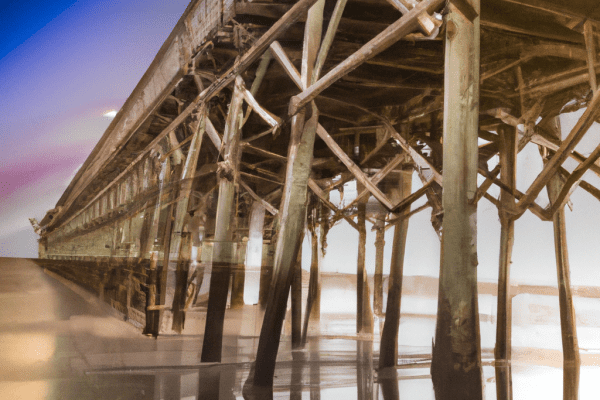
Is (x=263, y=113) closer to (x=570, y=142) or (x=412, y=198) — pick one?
(x=412, y=198)

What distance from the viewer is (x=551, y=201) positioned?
15.1 ft

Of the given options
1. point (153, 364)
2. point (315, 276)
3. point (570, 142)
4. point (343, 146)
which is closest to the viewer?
point (570, 142)

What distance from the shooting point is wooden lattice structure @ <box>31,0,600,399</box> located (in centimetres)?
238

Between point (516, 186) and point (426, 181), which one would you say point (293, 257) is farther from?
point (516, 186)

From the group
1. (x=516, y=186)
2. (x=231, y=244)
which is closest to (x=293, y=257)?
(x=231, y=244)

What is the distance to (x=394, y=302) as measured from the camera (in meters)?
4.70

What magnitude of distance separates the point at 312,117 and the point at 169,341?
2.74m

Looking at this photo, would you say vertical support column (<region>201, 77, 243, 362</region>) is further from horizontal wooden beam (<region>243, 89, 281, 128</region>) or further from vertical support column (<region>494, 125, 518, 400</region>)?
vertical support column (<region>494, 125, 518, 400</region>)

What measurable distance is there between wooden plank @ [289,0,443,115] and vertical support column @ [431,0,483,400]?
0.67ft

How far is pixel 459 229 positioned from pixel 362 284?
2964mm

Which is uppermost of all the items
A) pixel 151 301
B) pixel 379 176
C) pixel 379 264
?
pixel 379 176

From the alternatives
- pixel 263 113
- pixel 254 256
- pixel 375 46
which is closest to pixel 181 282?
pixel 254 256

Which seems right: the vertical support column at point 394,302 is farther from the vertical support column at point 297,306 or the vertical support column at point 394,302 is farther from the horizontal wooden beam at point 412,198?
the vertical support column at point 297,306

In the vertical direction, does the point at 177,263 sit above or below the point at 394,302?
above
